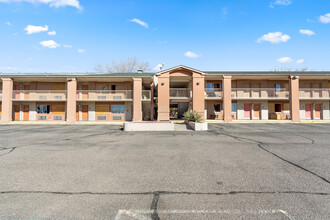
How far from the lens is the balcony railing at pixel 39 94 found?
2169 cm

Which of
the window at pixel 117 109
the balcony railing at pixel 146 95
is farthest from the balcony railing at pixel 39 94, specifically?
the balcony railing at pixel 146 95

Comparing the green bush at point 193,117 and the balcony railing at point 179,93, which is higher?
the balcony railing at point 179,93

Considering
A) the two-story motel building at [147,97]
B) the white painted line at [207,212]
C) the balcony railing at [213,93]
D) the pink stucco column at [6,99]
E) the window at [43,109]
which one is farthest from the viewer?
the window at [43,109]

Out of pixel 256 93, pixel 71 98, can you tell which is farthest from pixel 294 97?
pixel 71 98

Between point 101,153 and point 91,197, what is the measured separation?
3308 mm

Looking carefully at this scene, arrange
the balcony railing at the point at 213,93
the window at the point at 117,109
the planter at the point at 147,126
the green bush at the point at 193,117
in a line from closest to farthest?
the planter at the point at 147,126 < the green bush at the point at 193,117 < the balcony railing at the point at 213,93 < the window at the point at 117,109

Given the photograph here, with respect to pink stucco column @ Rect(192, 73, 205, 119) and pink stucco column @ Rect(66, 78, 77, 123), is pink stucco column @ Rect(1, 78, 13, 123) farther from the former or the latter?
pink stucco column @ Rect(192, 73, 205, 119)

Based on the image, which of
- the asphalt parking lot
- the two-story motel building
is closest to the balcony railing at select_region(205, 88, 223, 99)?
the two-story motel building

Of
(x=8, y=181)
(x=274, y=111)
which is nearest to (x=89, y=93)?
(x=8, y=181)

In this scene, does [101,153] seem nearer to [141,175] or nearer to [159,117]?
[141,175]

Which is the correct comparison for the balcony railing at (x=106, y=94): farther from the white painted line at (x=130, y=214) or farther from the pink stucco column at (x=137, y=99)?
the white painted line at (x=130, y=214)

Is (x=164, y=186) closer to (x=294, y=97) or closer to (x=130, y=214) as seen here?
(x=130, y=214)

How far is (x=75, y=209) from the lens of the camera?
8.84 ft

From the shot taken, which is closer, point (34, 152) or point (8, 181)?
point (8, 181)
